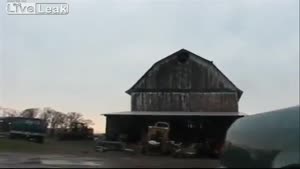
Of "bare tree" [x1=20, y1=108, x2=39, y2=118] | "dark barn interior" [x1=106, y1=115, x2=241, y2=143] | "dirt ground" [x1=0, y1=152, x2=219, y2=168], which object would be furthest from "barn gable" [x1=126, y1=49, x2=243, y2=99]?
"bare tree" [x1=20, y1=108, x2=39, y2=118]

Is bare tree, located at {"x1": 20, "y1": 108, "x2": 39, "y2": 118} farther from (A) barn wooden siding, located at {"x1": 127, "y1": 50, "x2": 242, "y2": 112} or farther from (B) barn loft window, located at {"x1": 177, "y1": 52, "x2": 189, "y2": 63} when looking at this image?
(B) barn loft window, located at {"x1": 177, "y1": 52, "x2": 189, "y2": 63}

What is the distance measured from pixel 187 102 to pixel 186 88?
1.04 metres

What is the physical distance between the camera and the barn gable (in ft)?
131

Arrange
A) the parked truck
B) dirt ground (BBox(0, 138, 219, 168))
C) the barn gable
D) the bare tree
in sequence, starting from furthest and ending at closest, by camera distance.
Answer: the bare tree, the parked truck, the barn gable, dirt ground (BBox(0, 138, 219, 168))

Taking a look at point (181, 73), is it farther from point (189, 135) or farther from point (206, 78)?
point (189, 135)

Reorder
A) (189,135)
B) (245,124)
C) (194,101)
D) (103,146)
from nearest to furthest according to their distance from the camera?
(245,124), (103,146), (189,135), (194,101)

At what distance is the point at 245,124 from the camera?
793 cm

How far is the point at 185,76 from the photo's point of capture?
132ft

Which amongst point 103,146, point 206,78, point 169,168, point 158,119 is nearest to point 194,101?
point 206,78

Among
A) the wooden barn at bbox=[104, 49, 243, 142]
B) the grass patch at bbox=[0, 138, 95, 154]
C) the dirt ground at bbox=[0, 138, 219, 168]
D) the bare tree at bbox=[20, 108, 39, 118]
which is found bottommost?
the grass patch at bbox=[0, 138, 95, 154]

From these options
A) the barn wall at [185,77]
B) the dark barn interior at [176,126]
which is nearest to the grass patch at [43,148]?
the dark barn interior at [176,126]

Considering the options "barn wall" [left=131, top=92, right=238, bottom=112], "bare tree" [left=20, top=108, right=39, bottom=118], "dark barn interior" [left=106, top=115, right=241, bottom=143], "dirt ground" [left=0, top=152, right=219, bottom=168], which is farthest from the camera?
"bare tree" [left=20, top=108, right=39, bottom=118]

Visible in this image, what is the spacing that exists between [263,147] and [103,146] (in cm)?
2348

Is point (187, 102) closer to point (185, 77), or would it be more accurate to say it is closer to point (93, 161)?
point (185, 77)
